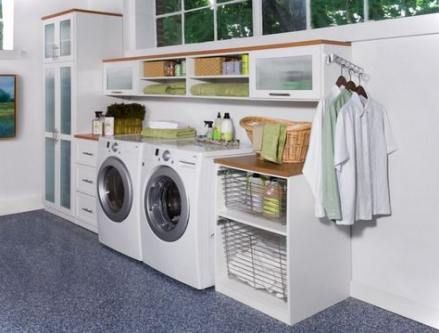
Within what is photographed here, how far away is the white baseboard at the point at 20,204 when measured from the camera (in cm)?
512

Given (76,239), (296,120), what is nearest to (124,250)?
(76,239)

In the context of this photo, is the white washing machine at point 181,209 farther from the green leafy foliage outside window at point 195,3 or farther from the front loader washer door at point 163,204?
the green leafy foliage outside window at point 195,3

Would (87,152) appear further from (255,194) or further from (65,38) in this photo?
(255,194)

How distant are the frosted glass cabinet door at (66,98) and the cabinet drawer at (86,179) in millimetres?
462

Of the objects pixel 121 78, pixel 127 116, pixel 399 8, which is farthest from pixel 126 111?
pixel 399 8

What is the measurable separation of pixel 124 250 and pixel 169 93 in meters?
1.31

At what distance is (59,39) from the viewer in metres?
4.84

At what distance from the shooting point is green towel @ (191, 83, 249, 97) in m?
3.39

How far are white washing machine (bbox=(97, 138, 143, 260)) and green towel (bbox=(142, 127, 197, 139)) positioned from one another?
11.0 inches

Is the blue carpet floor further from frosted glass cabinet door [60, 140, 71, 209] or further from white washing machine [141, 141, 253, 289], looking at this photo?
frosted glass cabinet door [60, 140, 71, 209]

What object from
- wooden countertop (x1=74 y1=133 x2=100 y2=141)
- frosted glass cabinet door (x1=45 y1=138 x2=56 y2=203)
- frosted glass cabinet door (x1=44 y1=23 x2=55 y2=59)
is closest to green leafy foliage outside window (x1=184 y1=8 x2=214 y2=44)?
wooden countertop (x1=74 y1=133 x2=100 y2=141)

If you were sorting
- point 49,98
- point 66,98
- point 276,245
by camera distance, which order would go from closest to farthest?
point 276,245
point 66,98
point 49,98

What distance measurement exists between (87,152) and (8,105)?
114cm

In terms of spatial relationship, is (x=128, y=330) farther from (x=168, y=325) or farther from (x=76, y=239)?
(x=76, y=239)
